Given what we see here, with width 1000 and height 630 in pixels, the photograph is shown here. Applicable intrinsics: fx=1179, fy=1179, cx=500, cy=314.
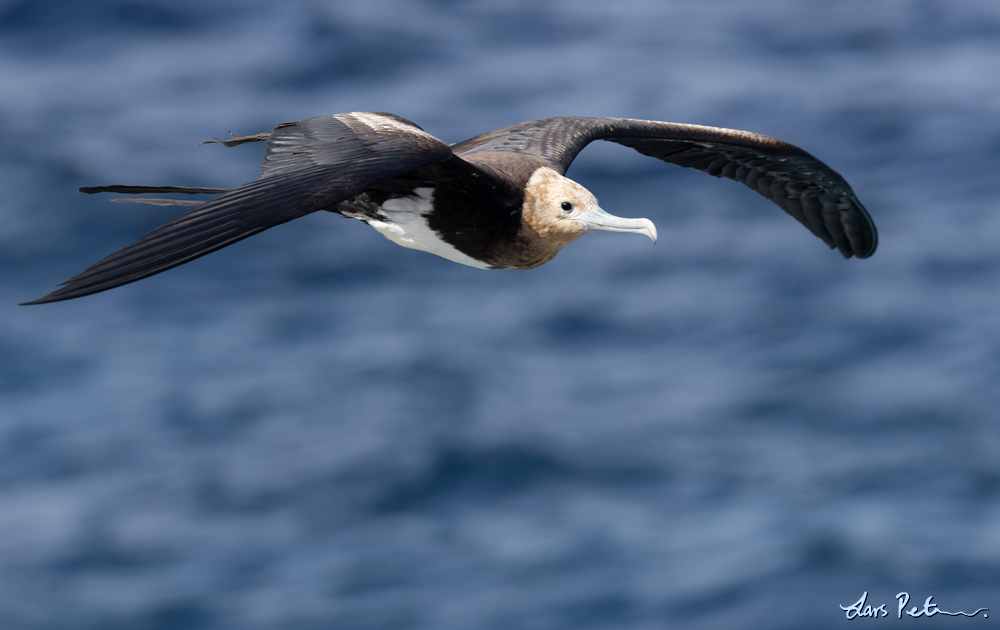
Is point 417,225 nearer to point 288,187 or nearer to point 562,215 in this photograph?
point 562,215

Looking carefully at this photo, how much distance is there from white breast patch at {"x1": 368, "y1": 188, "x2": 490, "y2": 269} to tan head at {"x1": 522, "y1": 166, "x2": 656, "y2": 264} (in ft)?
1.32

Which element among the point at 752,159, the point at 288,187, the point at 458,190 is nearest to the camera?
the point at 288,187

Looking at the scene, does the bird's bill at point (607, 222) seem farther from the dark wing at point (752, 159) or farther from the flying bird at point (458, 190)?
the dark wing at point (752, 159)

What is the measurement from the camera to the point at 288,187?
5.34m

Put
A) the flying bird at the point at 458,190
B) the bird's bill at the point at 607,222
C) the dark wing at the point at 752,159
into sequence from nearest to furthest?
the flying bird at the point at 458,190 → the bird's bill at the point at 607,222 → the dark wing at the point at 752,159

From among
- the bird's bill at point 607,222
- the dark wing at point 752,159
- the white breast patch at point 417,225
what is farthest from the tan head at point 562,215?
the dark wing at point 752,159

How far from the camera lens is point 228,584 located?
2828 cm

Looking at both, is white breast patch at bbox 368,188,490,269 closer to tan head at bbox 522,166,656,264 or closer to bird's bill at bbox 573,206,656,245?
tan head at bbox 522,166,656,264

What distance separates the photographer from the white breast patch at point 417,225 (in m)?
6.52

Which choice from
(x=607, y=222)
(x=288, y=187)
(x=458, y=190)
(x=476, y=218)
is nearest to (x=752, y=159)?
(x=607, y=222)

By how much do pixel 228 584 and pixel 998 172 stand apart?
20.6 metres

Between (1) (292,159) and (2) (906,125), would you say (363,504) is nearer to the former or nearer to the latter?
(2) (906,125)

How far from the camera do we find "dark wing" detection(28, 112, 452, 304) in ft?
15.0

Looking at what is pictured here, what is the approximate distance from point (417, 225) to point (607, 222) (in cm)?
106
